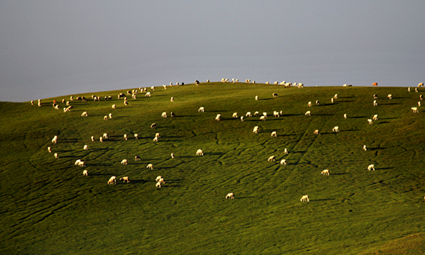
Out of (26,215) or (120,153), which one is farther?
(120,153)

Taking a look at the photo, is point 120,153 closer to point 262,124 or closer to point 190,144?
point 190,144

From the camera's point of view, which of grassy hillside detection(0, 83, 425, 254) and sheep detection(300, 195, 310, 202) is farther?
sheep detection(300, 195, 310, 202)

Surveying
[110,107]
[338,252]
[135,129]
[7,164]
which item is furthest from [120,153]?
[338,252]

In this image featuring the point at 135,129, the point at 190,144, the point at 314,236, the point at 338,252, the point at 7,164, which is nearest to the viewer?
the point at 338,252

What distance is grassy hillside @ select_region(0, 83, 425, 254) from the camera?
4350 centimetres

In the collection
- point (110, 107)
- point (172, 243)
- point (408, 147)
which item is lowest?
point (172, 243)

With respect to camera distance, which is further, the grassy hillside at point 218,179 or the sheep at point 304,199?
the sheep at point 304,199

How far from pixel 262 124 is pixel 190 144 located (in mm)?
14156

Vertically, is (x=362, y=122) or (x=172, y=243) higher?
(x=362, y=122)

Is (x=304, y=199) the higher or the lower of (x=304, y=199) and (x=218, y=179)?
the lower

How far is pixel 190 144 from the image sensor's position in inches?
2721

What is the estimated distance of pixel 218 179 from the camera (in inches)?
2309

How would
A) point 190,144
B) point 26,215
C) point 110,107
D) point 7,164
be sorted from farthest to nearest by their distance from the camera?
point 110,107 < point 190,144 < point 7,164 < point 26,215

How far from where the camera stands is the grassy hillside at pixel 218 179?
43.5 metres
